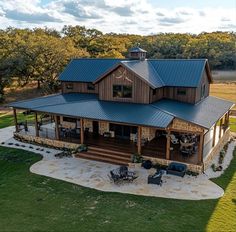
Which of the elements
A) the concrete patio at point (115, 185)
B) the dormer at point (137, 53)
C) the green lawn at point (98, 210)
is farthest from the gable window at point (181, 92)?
the green lawn at point (98, 210)

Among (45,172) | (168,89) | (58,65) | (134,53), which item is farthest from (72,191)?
(58,65)

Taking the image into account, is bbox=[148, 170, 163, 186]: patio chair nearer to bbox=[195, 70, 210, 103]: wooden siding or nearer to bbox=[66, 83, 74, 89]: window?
bbox=[195, 70, 210, 103]: wooden siding

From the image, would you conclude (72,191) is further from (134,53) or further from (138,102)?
(134,53)

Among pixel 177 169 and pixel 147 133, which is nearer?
pixel 177 169

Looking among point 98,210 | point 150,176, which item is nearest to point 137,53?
point 150,176

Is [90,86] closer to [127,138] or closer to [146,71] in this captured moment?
[146,71]
